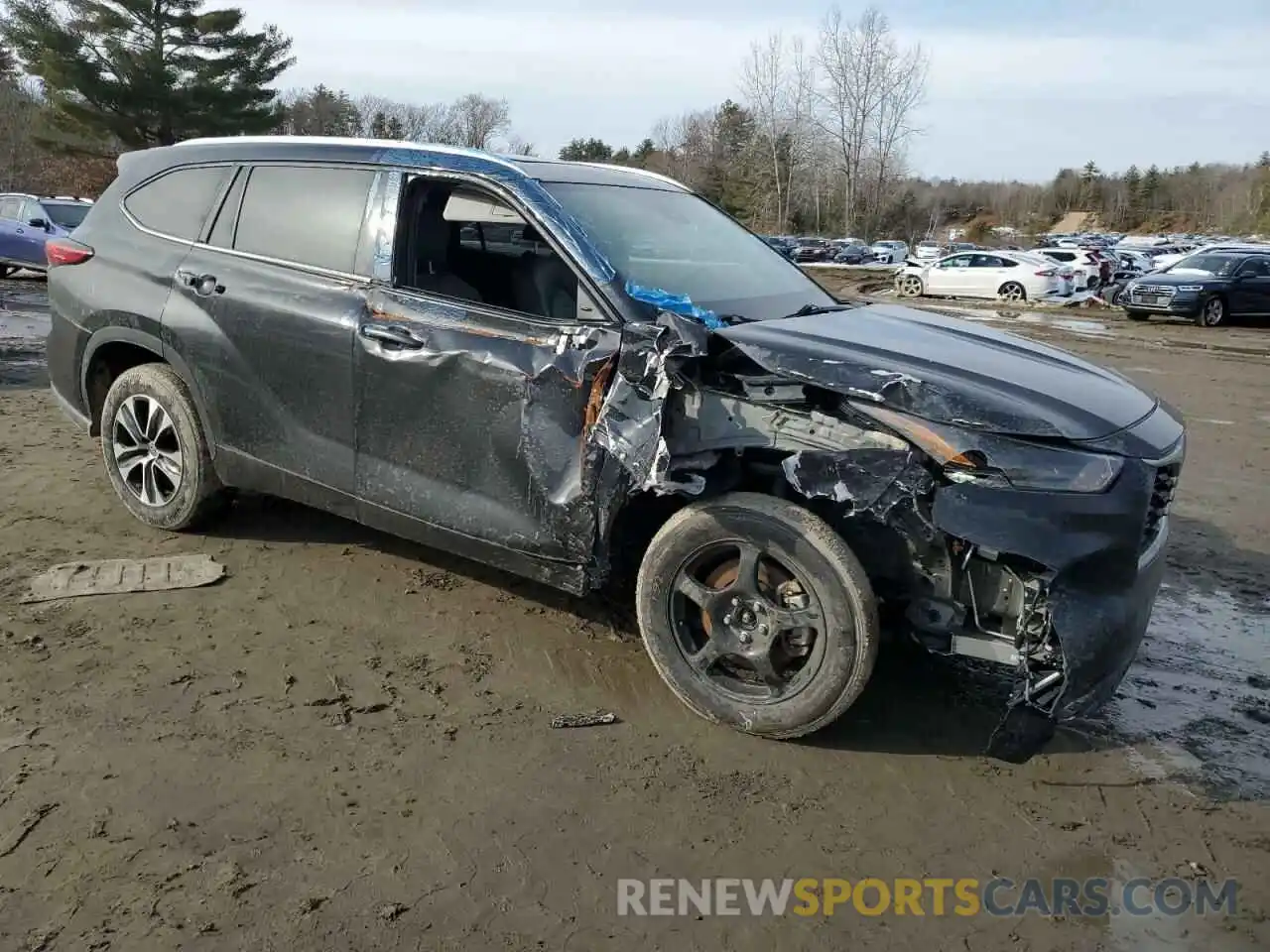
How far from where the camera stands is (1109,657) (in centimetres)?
315

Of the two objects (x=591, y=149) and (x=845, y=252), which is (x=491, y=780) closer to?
(x=845, y=252)

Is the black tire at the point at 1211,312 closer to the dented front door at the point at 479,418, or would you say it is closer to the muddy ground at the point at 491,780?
the muddy ground at the point at 491,780

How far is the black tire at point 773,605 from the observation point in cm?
328

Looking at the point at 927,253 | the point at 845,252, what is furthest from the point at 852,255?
the point at 927,253

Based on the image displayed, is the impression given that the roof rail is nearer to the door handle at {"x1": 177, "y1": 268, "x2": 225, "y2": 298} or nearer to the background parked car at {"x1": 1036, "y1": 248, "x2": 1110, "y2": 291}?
the door handle at {"x1": 177, "y1": 268, "x2": 225, "y2": 298}

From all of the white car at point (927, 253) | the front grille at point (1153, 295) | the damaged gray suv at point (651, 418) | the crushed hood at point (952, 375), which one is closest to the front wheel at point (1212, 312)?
the front grille at point (1153, 295)

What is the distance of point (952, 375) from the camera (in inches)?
132

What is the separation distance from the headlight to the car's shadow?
2.51 feet

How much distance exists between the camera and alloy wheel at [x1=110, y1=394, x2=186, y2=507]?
496 centimetres

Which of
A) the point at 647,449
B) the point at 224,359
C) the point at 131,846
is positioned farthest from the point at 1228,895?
the point at 224,359

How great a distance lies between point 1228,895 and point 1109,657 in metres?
0.71

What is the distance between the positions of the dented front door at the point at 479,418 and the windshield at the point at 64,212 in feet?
62.4

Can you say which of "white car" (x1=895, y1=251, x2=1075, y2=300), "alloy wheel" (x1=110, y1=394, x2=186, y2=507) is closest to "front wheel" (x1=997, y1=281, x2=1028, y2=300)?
"white car" (x1=895, y1=251, x2=1075, y2=300)

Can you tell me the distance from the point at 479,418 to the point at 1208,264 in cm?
2275
